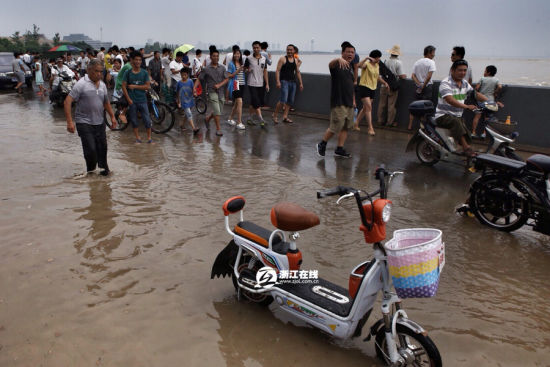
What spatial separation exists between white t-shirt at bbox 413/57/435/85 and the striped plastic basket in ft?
26.9

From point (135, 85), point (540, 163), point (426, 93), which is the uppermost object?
point (135, 85)

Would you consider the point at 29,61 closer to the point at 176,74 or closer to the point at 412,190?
the point at 176,74

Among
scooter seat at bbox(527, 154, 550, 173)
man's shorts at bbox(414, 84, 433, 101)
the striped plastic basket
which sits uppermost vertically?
man's shorts at bbox(414, 84, 433, 101)

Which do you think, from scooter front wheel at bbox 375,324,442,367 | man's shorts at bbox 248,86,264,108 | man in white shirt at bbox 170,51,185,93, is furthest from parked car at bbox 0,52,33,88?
scooter front wheel at bbox 375,324,442,367

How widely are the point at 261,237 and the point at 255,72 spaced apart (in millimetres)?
8350

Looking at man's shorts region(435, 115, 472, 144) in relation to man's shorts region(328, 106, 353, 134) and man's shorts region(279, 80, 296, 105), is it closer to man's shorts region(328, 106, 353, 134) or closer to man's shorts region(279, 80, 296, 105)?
man's shorts region(328, 106, 353, 134)

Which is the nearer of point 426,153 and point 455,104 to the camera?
point 455,104

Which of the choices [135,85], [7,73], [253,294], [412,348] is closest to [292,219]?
[253,294]

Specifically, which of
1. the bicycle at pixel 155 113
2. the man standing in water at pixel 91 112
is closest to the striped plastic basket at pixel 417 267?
the man standing in water at pixel 91 112

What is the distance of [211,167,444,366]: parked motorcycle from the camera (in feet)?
9.39

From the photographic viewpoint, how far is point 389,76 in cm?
1087

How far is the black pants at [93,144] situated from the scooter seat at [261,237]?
13.2 ft

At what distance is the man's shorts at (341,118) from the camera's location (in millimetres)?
8023

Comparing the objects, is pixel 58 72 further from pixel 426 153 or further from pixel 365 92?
pixel 426 153
